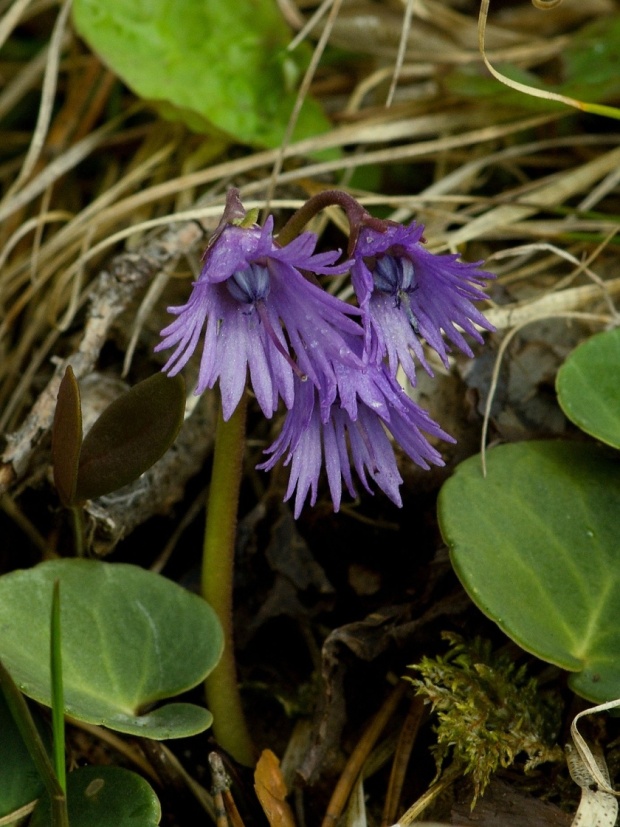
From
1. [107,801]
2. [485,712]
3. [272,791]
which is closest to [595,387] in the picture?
[485,712]

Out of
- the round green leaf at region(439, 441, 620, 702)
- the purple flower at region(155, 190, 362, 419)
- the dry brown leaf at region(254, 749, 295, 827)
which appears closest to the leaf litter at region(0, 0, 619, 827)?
the dry brown leaf at region(254, 749, 295, 827)

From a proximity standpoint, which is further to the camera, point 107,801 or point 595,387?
point 595,387

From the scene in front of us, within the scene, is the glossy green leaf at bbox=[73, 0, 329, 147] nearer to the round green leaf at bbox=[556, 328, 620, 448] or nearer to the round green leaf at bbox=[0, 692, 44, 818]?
the round green leaf at bbox=[556, 328, 620, 448]

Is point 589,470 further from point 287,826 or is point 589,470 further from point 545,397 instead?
A: point 287,826

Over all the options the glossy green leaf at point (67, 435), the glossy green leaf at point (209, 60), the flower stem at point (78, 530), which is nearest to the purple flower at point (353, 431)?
the glossy green leaf at point (67, 435)

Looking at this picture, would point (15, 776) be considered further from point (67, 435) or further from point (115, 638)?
point (67, 435)

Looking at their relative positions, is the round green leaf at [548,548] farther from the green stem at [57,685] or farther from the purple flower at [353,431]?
the green stem at [57,685]
